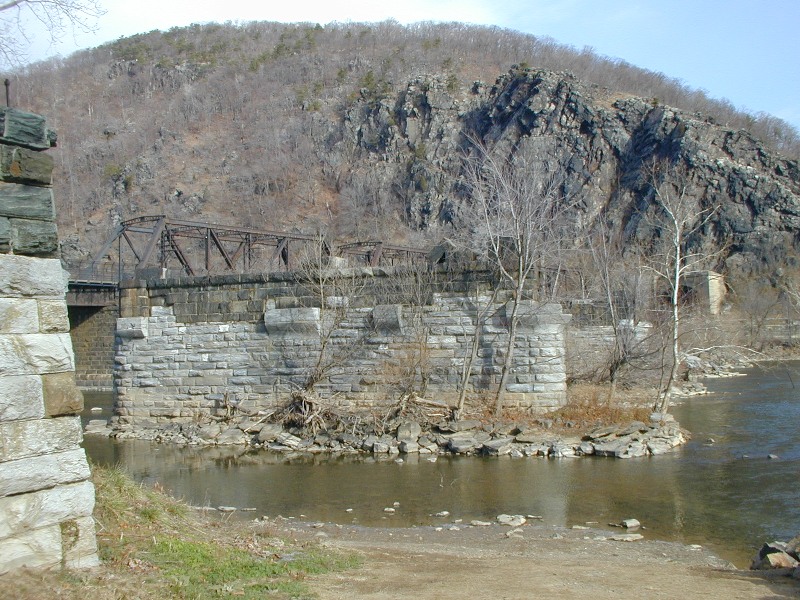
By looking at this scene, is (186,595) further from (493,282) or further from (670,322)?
(670,322)

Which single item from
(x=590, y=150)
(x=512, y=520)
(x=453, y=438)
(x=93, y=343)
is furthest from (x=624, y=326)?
(x=590, y=150)

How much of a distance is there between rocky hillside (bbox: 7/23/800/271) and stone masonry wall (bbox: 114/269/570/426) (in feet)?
118

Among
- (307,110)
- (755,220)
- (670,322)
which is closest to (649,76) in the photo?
(755,220)

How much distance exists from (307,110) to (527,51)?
27.9 metres

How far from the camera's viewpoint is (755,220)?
62156mm

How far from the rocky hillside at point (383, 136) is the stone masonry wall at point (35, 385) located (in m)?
47.7

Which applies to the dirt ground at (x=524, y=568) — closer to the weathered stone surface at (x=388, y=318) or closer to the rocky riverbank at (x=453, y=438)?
the rocky riverbank at (x=453, y=438)

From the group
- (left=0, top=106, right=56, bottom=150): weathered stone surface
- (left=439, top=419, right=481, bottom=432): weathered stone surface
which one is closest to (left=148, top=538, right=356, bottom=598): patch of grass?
(left=0, top=106, right=56, bottom=150): weathered stone surface

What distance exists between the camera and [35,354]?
5.25 m

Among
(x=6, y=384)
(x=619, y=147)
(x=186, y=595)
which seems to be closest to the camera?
(x=6, y=384)

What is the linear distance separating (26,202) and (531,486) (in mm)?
8929

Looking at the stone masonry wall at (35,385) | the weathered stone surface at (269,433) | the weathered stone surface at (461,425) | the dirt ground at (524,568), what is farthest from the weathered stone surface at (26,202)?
the weathered stone surface at (269,433)

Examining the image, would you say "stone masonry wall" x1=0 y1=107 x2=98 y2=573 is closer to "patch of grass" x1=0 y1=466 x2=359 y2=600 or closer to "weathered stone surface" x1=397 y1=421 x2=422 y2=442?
"patch of grass" x1=0 y1=466 x2=359 y2=600

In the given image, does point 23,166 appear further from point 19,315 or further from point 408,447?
point 408,447
